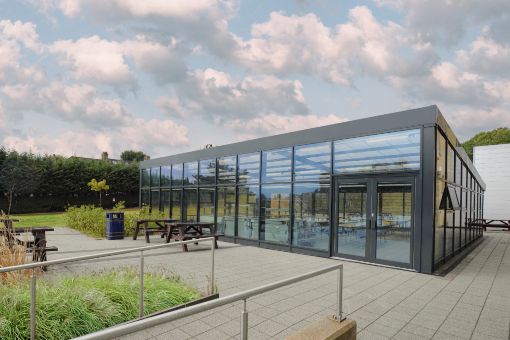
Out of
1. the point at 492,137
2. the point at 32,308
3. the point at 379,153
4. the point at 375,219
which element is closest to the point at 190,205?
the point at 375,219

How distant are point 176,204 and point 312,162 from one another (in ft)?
28.5

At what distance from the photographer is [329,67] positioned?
10500 millimetres

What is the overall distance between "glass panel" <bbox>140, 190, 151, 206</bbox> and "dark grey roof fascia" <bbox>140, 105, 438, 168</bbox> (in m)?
6.60

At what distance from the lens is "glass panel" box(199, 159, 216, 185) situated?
551 inches

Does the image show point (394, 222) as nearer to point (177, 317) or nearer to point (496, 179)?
point (177, 317)

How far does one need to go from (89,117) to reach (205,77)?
5128mm

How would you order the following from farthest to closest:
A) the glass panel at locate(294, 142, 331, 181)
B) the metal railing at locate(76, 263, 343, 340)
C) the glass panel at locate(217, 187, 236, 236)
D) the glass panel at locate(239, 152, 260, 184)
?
the glass panel at locate(217, 187, 236, 236)
the glass panel at locate(239, 152, 260, 184)
the glass panel at locate(294, 142, 331, 181)
the metal railing at locate(76, 263, 343, 340)

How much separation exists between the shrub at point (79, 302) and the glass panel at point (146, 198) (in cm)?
1459

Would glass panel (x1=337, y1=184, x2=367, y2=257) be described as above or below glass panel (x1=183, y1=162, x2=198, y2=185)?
below

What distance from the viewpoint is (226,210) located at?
13094 mm

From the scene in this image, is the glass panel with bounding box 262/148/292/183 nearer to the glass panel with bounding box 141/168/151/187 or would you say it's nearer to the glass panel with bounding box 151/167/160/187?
the glass panel with bounding box 151/167/160/187

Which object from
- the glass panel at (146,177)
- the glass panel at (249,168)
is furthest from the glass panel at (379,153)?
the glass panel at (146,177)

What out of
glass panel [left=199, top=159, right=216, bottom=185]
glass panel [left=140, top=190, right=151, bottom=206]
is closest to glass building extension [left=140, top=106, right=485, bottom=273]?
glass panel [left=199, top=159, right=216, bottom=185]

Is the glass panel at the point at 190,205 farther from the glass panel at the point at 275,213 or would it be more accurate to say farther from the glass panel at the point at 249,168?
the glass panel at the point at 275,213
